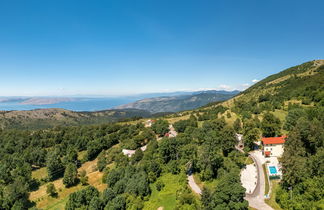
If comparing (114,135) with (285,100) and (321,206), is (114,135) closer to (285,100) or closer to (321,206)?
(321,206)

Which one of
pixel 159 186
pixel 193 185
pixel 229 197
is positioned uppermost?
pixel 229 197

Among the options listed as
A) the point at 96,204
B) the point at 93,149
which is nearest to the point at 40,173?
the point at 93,149

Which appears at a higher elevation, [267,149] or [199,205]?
[267,149]


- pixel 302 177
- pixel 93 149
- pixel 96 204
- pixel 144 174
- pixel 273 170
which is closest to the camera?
pixel 302 177

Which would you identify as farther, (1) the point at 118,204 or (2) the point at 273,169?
(2) the point at 273,169

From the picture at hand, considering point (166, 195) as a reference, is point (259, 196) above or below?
above

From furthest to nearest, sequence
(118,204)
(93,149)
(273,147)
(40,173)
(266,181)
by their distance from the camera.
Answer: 1. (93,149)
2. (40,173)
3. (273,147)
4. (266,181)
5. (118,204)

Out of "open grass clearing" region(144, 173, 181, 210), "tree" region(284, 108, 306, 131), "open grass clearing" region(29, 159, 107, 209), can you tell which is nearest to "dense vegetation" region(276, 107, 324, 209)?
"open grass clearing" region(144, 173, 181, 210)

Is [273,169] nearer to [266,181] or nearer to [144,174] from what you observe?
[266,181]

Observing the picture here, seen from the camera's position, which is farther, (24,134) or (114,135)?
(24,134)

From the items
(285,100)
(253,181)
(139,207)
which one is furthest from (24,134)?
(285,100)

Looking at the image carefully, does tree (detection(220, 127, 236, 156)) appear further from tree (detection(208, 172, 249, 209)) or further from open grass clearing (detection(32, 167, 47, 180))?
open grass clearing (detection(32, 167, 47, 180))
